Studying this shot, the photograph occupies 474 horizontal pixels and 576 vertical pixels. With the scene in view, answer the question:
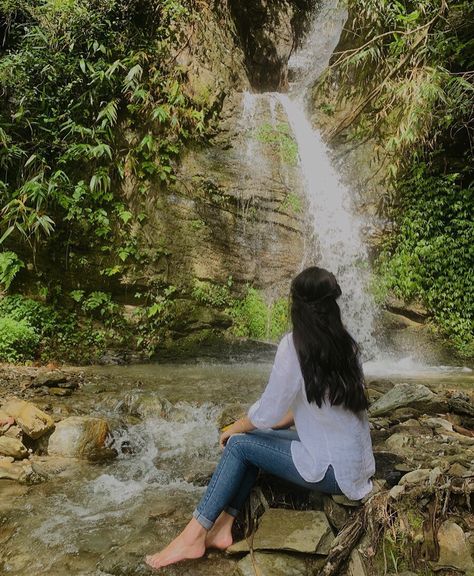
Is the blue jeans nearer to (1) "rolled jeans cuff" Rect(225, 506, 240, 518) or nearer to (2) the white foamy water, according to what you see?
(1) "rolled jeans cuff" Rect(225, 506, 240, 518)

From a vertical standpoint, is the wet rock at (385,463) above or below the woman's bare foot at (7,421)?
above

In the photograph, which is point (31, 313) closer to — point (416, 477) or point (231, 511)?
point (231, 511)

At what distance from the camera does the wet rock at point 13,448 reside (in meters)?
3.60

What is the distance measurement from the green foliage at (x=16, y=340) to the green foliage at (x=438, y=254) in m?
5.88

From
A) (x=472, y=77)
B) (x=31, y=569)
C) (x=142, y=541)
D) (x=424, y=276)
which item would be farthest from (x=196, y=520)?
(x=472, y=77)

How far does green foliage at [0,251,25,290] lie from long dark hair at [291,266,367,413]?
5.28 meters

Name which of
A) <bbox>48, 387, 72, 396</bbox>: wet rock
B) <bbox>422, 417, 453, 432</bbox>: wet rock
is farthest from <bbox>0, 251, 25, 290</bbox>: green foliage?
<bbox>422, 417, 453, 432</bbox>: wet rock

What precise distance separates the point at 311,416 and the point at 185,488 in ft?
5.10

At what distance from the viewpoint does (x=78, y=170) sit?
22.4 ft

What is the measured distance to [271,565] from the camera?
204 cm

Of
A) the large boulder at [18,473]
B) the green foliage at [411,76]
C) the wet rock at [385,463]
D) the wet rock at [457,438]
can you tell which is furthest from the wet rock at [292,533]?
the green foliage at [411,76]

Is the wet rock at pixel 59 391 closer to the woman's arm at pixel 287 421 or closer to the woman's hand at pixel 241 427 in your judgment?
the woman's hand at pixel 241 427

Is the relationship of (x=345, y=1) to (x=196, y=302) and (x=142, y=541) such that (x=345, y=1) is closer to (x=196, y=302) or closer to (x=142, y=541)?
(x=196, y=302)

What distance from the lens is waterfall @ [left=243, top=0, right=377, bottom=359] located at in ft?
26.0
